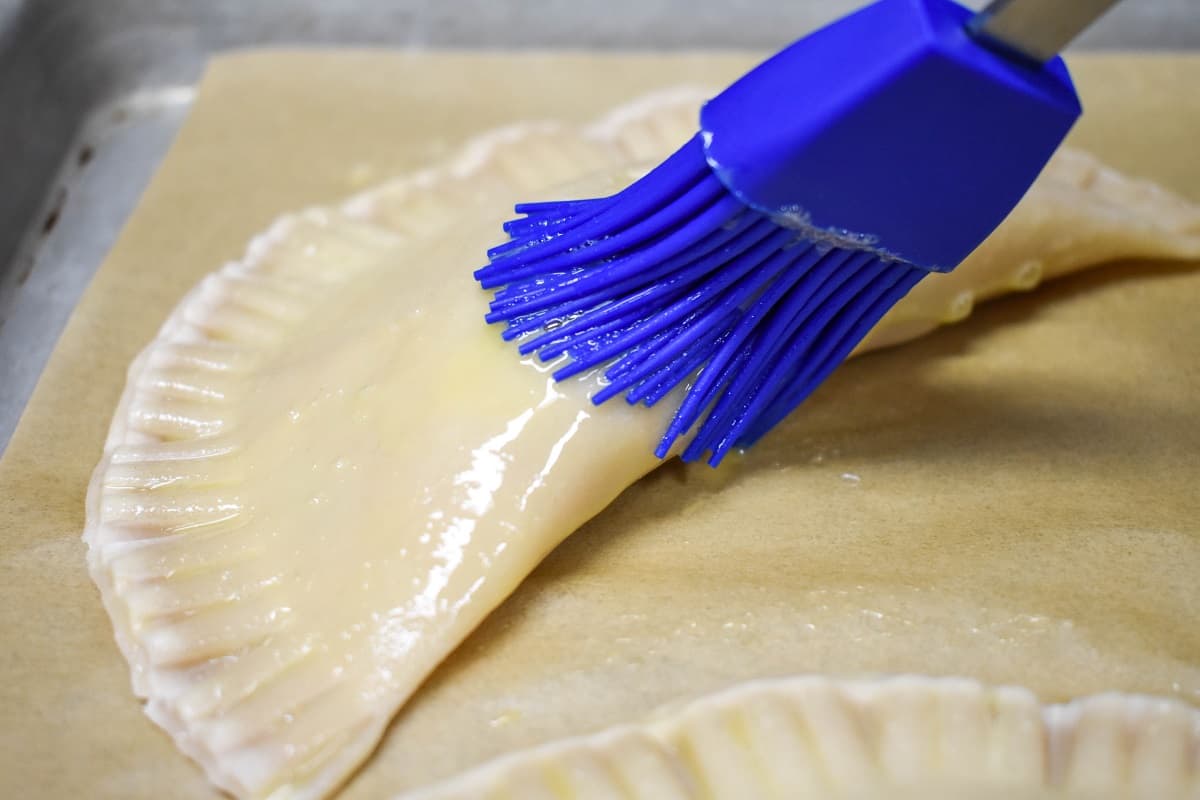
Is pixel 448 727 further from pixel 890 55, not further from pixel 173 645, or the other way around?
pixel 890 55

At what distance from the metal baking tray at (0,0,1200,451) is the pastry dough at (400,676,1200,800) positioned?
0.96 m

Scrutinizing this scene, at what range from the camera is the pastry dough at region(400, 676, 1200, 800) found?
100 cm

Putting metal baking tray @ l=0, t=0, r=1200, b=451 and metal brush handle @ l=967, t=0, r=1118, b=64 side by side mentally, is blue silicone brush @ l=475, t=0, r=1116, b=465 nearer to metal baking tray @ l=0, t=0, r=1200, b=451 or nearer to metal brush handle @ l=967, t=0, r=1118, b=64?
metal brush handle @ l=967, t=0, r=1118, b=64

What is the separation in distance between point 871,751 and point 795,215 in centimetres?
49

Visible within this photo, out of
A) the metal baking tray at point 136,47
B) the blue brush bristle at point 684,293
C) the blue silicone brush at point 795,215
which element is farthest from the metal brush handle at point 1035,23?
the metal baking tray at point 136,47

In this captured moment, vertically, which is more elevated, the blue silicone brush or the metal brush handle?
the metal brush handle

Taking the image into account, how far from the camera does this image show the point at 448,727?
107 centimetres

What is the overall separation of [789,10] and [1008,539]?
119 cm

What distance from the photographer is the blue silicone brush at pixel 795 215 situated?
3.06 ft

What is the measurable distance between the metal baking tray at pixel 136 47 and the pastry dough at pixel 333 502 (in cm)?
40

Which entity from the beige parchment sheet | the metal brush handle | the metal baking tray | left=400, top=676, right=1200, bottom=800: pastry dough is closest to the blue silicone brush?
the metal brush handle

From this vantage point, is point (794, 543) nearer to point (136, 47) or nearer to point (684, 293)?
point (684, 293)

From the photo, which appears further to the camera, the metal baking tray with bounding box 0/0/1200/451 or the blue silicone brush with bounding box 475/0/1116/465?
the metal baking tray with bounding box 0/0/1200/451

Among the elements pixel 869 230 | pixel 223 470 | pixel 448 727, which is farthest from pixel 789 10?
pixel 448 727
